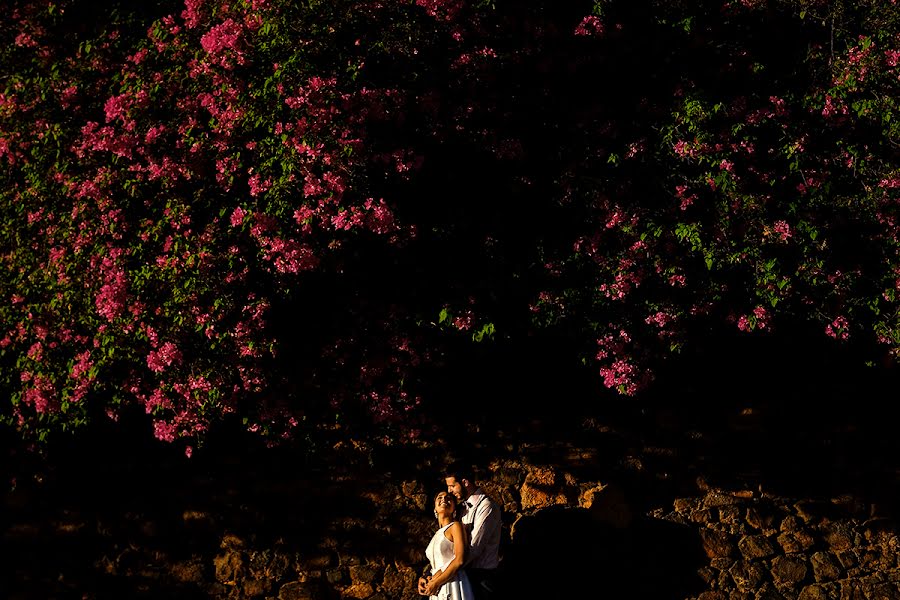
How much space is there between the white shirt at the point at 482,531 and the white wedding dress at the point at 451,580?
273 mm

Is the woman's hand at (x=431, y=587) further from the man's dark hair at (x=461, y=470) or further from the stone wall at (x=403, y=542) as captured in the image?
the man's dark hair at (x=461, y=470)

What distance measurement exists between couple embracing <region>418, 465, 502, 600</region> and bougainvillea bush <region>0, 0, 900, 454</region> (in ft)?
4.10

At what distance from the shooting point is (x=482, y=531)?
670 cm

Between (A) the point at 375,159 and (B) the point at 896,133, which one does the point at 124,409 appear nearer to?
(A) the point at 375,159

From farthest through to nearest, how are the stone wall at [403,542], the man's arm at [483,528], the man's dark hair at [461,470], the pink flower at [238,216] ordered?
1. the man's dark hair at [461,470]
2. the stone wall at [403,542]
3. the pink flower at [238,216]
4. the man's arm at [483,528]

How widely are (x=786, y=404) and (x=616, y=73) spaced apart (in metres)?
3.72

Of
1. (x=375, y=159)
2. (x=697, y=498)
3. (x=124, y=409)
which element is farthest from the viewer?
(x=697, y=498)

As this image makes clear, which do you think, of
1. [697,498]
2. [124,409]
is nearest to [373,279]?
[124,409]

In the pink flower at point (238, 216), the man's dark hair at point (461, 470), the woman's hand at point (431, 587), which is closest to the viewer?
the woman's hand at point (431, 587)

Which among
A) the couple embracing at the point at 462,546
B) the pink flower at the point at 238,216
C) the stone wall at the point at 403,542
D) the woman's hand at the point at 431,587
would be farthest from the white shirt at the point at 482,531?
the pink flower at the point at 238,216

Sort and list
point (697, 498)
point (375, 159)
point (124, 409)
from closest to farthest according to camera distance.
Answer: point (375, 159) < point (124, 409) < point (697, 498)

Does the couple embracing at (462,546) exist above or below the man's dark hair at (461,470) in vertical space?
below

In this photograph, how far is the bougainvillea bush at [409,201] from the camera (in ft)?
23.5

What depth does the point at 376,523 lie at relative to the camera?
800 cm
